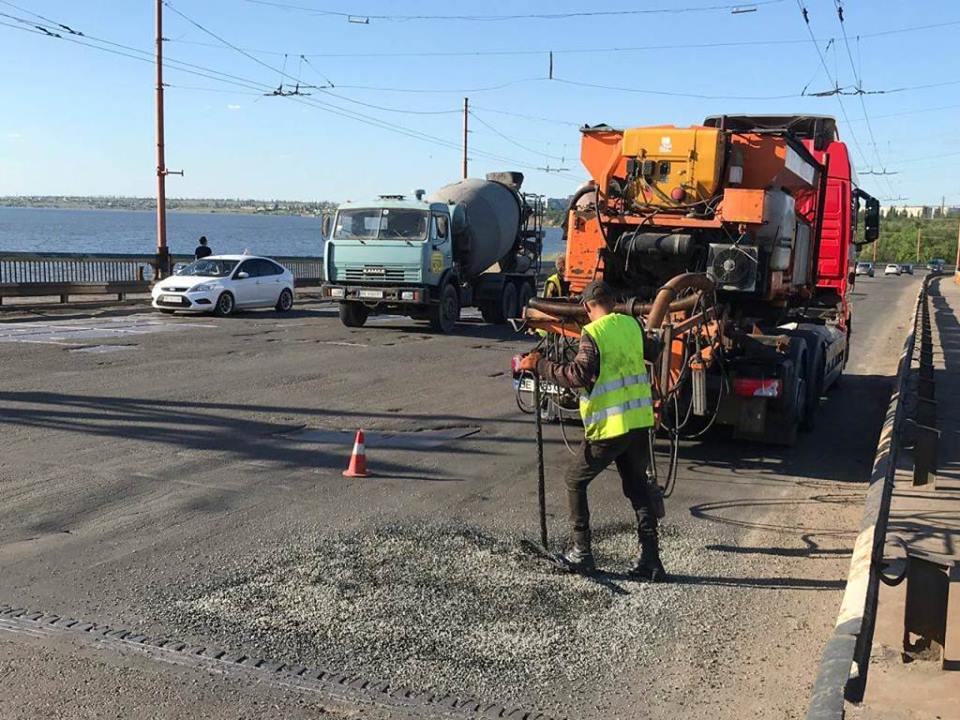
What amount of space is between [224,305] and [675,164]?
52.9ft

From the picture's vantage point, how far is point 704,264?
1020 centimetres

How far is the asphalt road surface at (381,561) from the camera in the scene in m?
4.61

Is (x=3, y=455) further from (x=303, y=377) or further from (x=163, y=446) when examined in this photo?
(x=303, y=377)

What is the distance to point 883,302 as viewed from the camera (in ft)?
142

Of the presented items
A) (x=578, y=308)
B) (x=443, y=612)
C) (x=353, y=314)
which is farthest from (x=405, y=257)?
(x=443, y=612)

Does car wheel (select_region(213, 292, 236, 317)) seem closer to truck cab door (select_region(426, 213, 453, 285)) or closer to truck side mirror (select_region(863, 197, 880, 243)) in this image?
truck cab door (select_region(426, 213, 453, 285))

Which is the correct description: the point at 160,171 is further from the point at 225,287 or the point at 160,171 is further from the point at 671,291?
the point at 671,291

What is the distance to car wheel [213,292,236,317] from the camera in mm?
24094

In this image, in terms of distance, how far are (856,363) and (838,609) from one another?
48.1 ft

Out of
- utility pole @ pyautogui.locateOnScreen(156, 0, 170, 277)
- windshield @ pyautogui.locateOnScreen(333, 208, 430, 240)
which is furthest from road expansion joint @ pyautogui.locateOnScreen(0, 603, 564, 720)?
utility pole @ pyautogui.locateOnScreen(156, 0, 170, 277)

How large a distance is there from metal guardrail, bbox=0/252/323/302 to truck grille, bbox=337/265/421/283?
345 inches

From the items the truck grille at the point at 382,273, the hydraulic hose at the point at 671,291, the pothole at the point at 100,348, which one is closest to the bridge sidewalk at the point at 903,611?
the hydraulic hose at the point at 671,291

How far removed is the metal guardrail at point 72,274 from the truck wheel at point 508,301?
1073cm

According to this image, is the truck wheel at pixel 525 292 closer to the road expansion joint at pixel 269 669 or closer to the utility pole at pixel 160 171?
the utility pole at pixel 160 171
